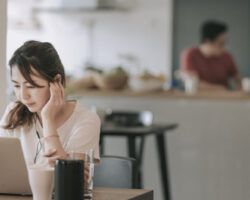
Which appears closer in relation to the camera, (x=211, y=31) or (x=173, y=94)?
(x=173, y=94)

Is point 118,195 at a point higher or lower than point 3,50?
lower

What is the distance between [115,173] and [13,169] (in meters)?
0.65

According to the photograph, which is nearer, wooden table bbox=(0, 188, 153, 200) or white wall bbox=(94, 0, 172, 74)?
wooden table bbox=(0, 188, 153, 200)

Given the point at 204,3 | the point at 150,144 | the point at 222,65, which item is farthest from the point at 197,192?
the point at 204,3

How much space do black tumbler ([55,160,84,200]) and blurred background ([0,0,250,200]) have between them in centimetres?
287

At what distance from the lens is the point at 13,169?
5.74 feet

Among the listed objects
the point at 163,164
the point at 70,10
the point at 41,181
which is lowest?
the point at 163,164

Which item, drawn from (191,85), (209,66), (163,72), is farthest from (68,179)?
(163,72)

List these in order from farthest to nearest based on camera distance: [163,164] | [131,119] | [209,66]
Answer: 1. [209,66]
2. [163,164]
3. [131,119]

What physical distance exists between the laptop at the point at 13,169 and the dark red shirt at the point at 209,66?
381 cm

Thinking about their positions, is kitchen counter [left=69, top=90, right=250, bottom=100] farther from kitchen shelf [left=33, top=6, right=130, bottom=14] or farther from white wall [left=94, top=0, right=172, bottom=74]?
kitchen shelf [left=33, top=6, right=130, bottom=14]

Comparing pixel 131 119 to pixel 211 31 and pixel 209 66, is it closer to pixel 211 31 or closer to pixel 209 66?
pixel 209 66

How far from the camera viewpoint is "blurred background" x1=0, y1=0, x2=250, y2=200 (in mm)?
4574

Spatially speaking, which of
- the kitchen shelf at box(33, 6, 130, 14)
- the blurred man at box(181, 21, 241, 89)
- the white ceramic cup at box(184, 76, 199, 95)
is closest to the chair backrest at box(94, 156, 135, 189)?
the white ceramic cup at box(184, 76, 199, 95)
